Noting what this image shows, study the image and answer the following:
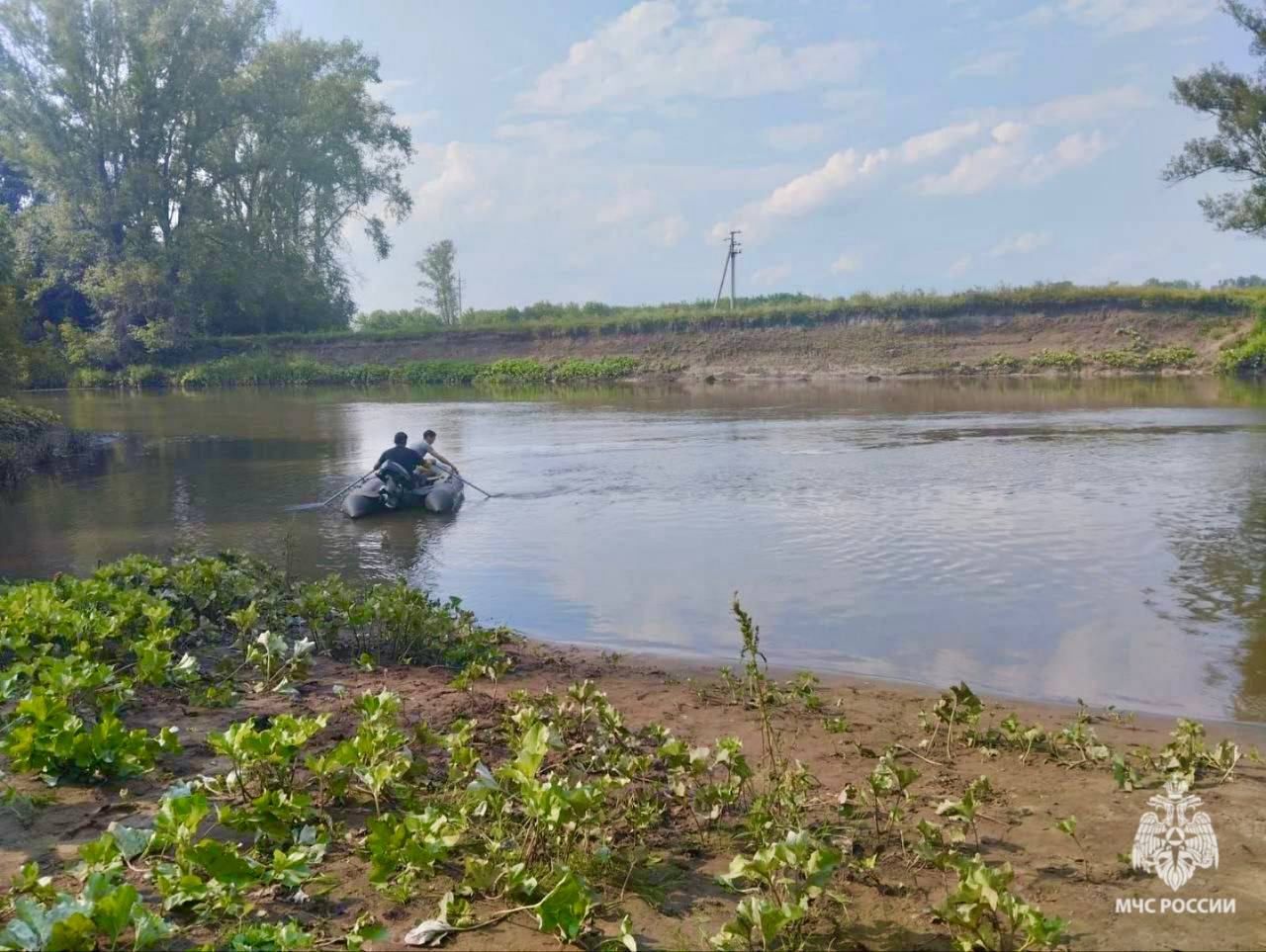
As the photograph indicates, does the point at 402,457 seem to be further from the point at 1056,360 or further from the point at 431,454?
the point at 1056,360

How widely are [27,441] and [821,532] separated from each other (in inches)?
656

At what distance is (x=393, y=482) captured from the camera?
50.4 ft

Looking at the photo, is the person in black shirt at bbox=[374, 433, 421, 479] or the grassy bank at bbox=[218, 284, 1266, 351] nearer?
the person in black shirt at bbox=[374, 433, 421, 479]

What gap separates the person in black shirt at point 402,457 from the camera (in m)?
15.7

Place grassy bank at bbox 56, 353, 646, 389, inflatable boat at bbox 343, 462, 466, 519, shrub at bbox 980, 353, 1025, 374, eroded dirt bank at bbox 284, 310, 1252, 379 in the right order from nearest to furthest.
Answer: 1. inflatable boat at bbox 343, 462, 466, 519
2. eroded dirt bank at bbox 284, 310, 1252, 379
3. shrub at bbox 980, 353, 1025, 374
4. grassy bank at bbox 56, 353, 646, 389

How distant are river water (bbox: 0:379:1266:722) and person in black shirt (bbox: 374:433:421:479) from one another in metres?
1.12

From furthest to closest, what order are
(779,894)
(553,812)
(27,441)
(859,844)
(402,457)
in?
(27,441) < (402,457) < (859,844) < (553,812) < (779,894)

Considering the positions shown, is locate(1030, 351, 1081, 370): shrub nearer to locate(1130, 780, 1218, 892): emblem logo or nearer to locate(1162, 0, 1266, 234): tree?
locate(1162, 0, 1266, 234): tree

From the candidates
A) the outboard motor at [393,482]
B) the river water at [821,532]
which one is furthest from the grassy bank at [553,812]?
the outboard motor at [393,482]

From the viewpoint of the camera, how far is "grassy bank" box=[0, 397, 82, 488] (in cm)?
1938

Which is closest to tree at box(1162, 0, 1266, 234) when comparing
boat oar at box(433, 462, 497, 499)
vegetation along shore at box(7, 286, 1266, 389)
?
vegetation along shore at box(7, 286, 1266, 389)

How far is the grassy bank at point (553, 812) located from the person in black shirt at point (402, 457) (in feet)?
30.2

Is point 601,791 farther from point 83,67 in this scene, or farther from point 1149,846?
point 83,67

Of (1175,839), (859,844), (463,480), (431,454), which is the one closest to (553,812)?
(859,844)
